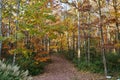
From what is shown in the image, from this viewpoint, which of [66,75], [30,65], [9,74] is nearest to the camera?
[9,74]

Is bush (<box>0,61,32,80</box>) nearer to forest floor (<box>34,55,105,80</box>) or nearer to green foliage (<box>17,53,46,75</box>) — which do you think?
forest floor (<box>34,55,105,80</box>)

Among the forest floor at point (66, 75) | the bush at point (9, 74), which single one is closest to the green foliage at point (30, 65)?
the forest floor at point (66, 75)

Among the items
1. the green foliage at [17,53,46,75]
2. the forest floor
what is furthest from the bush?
the green foliage at [17,53,46,75]

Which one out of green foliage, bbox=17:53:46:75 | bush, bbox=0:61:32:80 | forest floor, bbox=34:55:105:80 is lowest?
forest floor, bbox=34:55:105:80

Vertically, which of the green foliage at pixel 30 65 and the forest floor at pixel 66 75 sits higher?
the green foliage at pixel 30 65

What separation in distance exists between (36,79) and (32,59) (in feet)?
11.7

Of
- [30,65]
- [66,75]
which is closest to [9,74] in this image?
[66,75]

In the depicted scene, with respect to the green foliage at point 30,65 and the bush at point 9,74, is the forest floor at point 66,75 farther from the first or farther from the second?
the bush at point 9,74

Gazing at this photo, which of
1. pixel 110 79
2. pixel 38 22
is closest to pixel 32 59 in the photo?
pixel 38 22

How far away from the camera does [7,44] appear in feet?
63.4

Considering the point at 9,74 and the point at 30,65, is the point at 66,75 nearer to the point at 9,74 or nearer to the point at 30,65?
the point at 30,65

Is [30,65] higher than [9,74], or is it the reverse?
[9,74]

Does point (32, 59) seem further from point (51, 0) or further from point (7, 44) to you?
point (51, 0)

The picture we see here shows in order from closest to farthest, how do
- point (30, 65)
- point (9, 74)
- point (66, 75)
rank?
point (9, 74)
point (66, 75)
point (30, 65)
